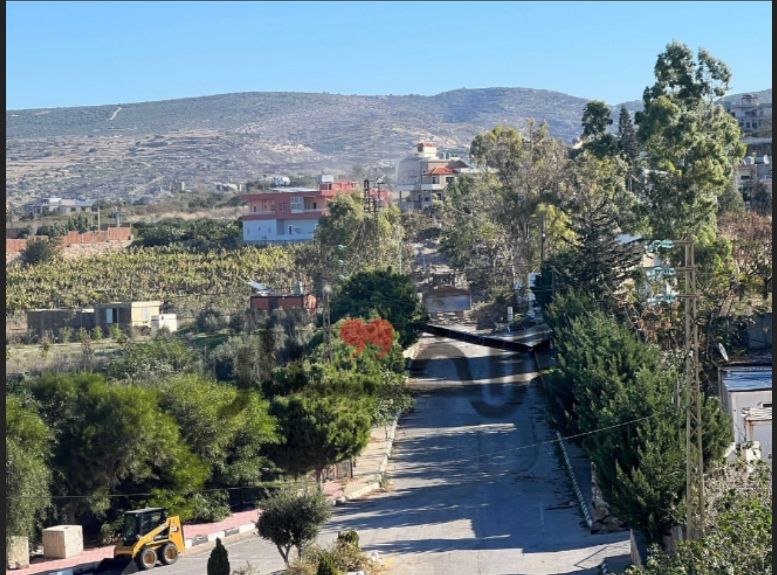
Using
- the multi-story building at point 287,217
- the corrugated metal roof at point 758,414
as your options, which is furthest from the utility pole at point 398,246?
the corrugated metal roof at point 758,414

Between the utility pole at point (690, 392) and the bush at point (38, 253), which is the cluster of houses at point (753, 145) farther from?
the bush at point (38, 253)

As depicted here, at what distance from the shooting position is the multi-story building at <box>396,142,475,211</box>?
95.2 metres

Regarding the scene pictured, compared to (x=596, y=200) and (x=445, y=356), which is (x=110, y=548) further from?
(x=596, y=200)

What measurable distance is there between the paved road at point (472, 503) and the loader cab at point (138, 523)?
0.82 meters

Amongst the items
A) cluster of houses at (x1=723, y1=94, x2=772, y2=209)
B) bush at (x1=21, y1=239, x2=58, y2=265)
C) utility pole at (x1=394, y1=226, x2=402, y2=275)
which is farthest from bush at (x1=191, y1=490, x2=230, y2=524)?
bush at (x1=21, y1=239, x2=58, y2=265)

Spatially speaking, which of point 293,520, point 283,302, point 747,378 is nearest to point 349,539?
point 293,520

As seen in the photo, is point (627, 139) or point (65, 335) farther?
point (65, 335)

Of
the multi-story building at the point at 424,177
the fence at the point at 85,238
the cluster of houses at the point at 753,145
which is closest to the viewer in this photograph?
the cluster of houses at the point at 753,145

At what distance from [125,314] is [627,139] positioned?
72.6 feet

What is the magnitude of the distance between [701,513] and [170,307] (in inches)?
1824

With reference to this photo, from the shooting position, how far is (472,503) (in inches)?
1018

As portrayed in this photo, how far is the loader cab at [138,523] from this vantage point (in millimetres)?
22312

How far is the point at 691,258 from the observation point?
17172 mm

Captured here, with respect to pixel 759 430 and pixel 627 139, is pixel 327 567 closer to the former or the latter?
pixel 759 430
